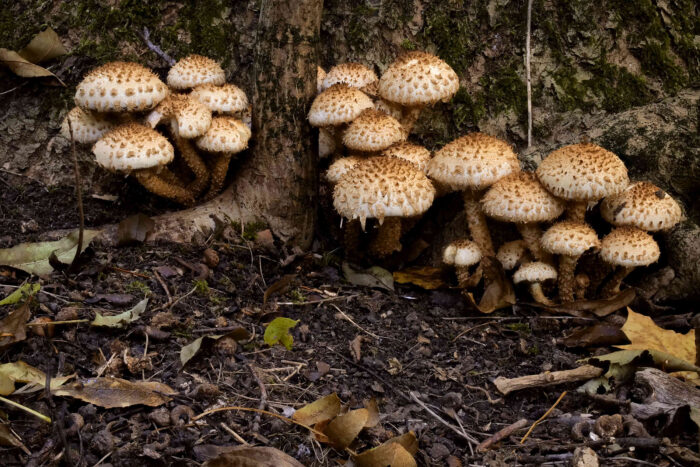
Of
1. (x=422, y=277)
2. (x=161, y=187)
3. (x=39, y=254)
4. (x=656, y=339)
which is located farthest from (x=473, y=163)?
(x=39, y=254)

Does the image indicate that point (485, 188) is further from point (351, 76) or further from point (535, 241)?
point (351, 76)

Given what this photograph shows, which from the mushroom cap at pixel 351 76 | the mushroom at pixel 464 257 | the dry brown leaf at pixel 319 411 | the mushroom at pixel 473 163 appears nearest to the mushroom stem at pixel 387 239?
the mushroom at pixel 464 257

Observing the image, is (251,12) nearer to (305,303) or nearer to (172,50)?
(172,50)

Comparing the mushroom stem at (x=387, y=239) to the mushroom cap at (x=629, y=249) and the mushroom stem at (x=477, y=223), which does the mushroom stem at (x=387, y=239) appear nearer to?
the mushroom stem at (x=477, y=223)

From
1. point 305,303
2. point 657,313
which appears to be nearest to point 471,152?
point 305,303

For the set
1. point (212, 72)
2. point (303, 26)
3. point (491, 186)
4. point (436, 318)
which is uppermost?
point (303, 26)
